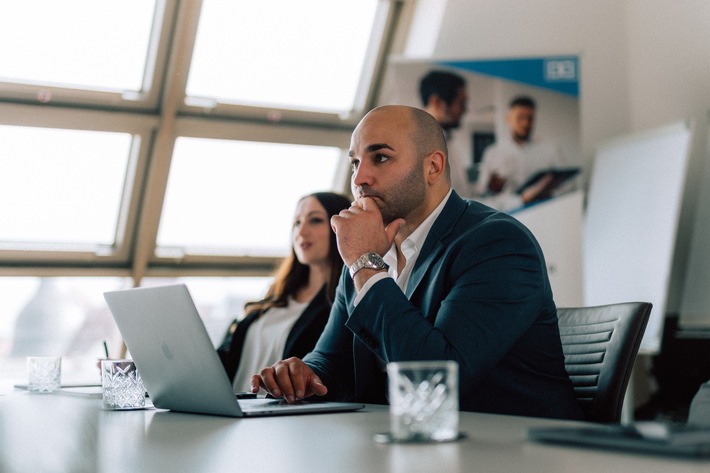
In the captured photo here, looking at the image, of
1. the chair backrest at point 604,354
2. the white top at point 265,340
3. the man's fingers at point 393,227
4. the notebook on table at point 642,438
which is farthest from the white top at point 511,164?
the notebook on table at point 642,438

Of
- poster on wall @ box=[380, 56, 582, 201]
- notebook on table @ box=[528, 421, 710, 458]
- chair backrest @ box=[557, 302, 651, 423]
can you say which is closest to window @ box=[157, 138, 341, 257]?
poster on wall @ box=[380, 56, 582, 201]

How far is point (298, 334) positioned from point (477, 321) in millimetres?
1656

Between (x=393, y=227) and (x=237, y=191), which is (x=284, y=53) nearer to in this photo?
(x=237, y=191)

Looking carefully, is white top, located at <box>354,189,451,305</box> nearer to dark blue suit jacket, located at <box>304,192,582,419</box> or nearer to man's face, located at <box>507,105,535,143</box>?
dark blue suit jacket, located at <box>304,192,582,419</box>

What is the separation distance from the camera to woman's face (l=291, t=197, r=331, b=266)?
146 inches

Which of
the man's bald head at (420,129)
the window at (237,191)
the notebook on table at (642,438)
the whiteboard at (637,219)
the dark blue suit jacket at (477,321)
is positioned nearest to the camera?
the notebook on table at (642,438)

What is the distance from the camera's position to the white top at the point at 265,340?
354cm

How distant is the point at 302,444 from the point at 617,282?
4.20m

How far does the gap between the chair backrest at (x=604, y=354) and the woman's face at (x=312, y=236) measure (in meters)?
1.79

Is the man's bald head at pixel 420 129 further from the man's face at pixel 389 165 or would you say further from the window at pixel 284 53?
the window at pixel 284 53

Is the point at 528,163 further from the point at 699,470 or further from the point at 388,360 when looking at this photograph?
the point at 699,470

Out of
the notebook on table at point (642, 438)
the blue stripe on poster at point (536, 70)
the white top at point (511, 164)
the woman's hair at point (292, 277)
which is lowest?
the notebook on table at point (642, 438)

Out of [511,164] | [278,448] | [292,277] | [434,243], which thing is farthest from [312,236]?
[278,448]

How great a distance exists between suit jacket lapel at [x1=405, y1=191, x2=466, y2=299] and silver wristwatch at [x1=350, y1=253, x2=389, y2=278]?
6.2 inches
